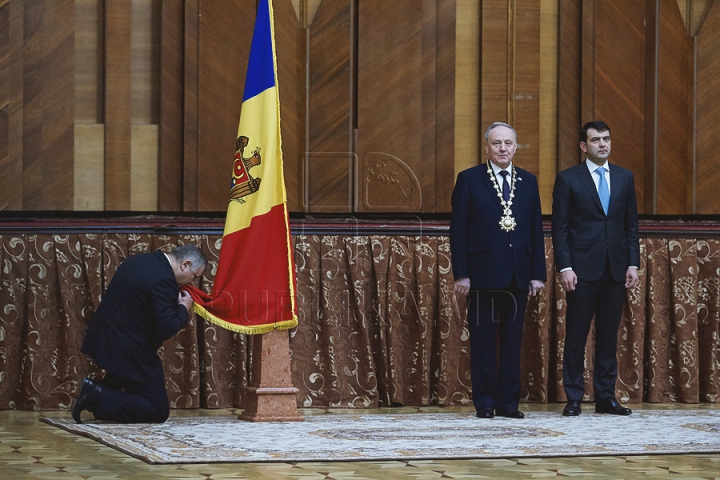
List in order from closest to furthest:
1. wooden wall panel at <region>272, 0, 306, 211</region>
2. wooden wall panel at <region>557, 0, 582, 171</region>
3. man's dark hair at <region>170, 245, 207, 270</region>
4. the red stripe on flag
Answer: man's dark hair at <region>170, 245, 207, 270</region>, the red stripe on flag, wooden wall panel at <region>272, 0, 306, 211</region>, wooden wall panel at <region>557, 0, 582, 171</region>

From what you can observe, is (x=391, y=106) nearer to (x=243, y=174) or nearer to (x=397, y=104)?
(x=397, y=104)

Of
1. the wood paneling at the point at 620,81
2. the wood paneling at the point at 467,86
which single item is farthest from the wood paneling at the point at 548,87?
the wood paneling at the point at 467,86

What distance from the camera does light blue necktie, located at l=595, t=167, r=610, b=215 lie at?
5.55 metres

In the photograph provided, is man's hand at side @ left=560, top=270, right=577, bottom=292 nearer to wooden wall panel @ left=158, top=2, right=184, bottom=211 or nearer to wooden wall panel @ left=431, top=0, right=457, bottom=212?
wooden wall panel @ left=431, top=0, right=457, bottom=212

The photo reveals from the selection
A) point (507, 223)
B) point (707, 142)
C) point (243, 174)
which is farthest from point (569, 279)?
point (707, 142)

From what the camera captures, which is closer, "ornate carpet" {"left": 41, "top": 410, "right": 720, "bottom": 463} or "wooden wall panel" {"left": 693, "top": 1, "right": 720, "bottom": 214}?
"ornate carpet" {"left": 41, "top": 410, "right": 720, "bottom": 463}

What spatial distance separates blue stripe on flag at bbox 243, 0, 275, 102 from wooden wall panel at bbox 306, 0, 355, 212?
153 centimetres

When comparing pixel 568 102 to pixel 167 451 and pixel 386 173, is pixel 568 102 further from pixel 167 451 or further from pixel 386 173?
pixel 167 451

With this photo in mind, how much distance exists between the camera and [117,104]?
6676 millimetres

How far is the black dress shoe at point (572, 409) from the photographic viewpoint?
539cm

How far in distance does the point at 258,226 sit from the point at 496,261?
3.52 ft

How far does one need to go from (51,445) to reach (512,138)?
2.46 metres

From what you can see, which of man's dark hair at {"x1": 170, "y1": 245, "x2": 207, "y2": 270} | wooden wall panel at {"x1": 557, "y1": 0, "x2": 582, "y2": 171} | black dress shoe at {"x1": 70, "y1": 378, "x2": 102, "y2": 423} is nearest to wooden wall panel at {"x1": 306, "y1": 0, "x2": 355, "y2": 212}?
wooden wall panel at {"x1": 557, "y1": 0, "x2": 582, "y2": 171}

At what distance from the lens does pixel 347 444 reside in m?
4.19
